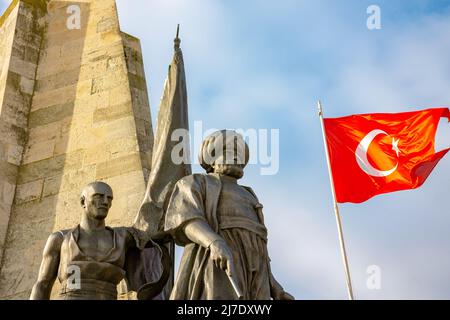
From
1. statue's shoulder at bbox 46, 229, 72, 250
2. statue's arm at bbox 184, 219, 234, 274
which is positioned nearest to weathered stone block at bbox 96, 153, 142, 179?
statue's shoulder at bbox 46, 229, 72, 250

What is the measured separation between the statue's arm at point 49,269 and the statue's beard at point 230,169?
186cm

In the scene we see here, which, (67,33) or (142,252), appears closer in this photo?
(142,252)

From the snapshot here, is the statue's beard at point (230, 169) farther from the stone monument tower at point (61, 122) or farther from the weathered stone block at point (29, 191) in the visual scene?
the weathered stone block at point (29, 191)

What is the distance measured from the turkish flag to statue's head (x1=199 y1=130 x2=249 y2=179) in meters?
6.43

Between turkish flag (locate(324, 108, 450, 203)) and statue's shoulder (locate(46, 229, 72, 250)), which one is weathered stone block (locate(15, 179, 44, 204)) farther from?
turkish flag (locate(324, 108, 450, 203))

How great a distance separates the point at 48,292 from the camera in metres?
9.43

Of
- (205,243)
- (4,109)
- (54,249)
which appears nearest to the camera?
(205,243)

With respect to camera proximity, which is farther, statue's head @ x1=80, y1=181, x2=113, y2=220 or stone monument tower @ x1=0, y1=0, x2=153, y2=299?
stone monument tower @ x1=0, y1=0, x2=153, y2=299

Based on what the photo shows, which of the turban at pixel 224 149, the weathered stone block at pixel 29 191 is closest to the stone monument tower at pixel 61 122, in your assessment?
the weathered stone block at pixel 29 191

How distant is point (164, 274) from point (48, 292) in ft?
3.96

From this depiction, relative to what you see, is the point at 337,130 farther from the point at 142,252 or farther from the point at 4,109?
the point at 142,252

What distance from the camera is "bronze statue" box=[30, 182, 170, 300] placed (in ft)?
30.4

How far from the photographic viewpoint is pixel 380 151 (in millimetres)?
16484
